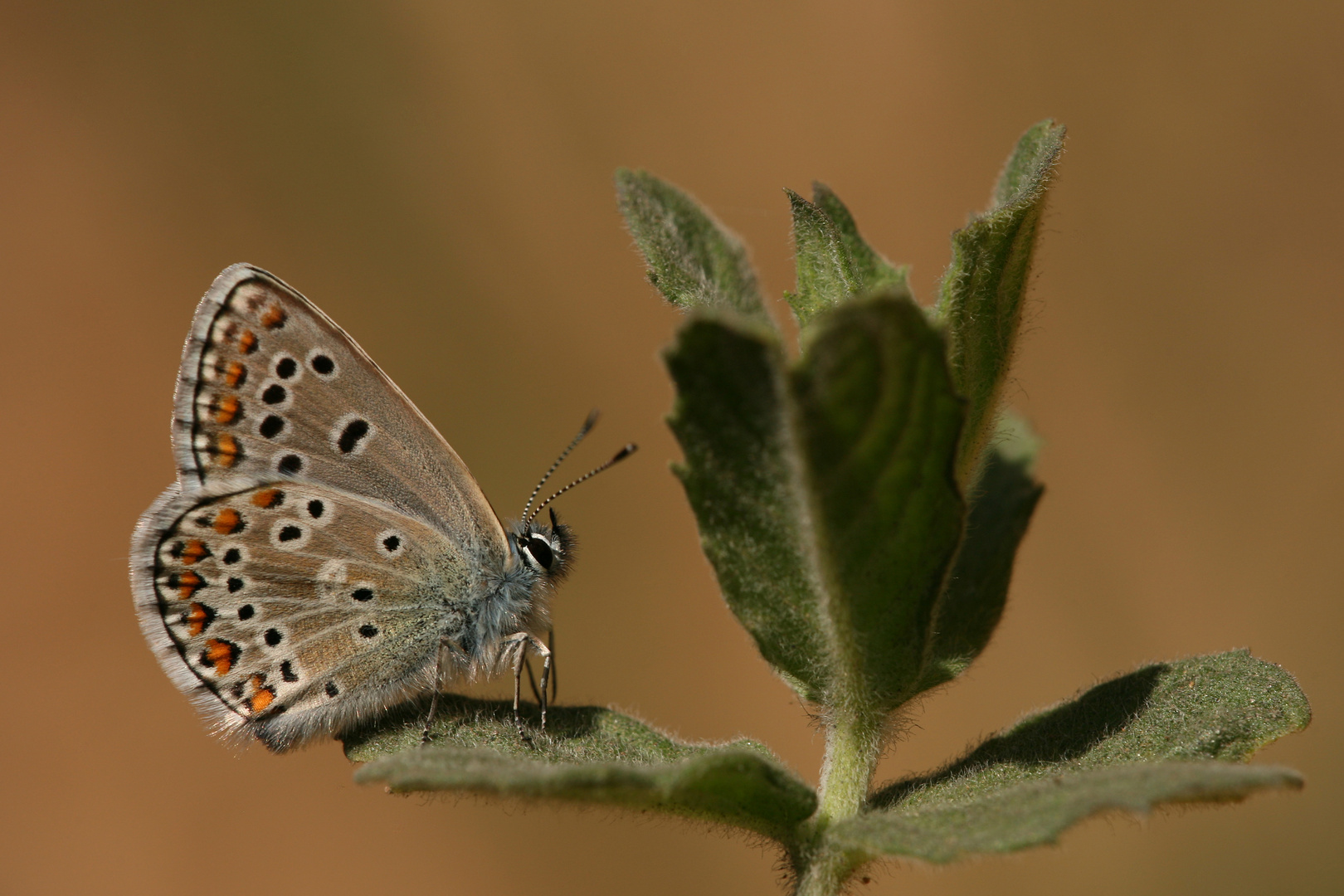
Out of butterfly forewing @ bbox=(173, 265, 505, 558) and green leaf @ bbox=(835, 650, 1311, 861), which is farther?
butterfly forewing @ bbox=(173, 265, 505, 558)

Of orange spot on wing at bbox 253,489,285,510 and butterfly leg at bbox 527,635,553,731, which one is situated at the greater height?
orange spot on wing at bbox 253,489,285,510

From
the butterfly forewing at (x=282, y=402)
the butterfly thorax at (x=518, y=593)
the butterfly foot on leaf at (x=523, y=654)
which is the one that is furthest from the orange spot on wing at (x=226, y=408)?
the butterfly foot on leaf at (x=523, y=654)

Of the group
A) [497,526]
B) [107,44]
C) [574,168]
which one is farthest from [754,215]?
[497,526]

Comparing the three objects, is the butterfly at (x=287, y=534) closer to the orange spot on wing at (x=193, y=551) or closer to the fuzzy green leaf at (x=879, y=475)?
A: the orange spot on wing at (x=193, y=551)

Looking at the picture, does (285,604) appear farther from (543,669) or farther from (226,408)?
(543,669)

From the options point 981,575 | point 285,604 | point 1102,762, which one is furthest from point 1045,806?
point 285,604

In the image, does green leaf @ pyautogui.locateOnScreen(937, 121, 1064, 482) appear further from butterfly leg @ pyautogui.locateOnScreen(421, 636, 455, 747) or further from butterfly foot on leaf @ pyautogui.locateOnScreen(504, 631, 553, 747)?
butterfly leg @ pyautogui.locateOnScreen(421, 636, 455, 747)

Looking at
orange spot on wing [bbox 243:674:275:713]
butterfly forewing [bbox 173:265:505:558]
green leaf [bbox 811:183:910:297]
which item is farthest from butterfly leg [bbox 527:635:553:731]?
green leaf [bbox 811:183:910:297]
